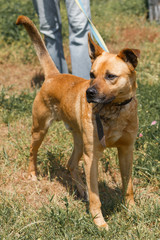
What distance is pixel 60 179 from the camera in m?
3.67

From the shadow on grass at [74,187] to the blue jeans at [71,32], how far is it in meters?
1.39

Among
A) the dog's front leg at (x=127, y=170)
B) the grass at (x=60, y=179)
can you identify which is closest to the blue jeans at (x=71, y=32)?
the grass at (x=60, y=179)

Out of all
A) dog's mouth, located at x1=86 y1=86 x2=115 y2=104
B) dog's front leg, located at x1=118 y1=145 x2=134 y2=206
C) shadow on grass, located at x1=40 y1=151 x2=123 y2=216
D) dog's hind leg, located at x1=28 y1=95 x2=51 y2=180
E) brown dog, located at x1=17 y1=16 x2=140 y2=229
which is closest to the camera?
dog's mouth, located at x1=86 y1=86 x2=115 y2=104

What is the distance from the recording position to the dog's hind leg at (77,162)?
3.44 m

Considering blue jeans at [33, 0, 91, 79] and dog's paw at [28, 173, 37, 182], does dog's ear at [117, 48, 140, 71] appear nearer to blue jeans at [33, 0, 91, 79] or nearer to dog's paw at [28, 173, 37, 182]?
dog's paw at [28, 173, 37, 182]

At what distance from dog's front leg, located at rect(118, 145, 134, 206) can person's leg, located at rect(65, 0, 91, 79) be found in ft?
6.16

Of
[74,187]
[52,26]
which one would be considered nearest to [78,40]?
[52,26]

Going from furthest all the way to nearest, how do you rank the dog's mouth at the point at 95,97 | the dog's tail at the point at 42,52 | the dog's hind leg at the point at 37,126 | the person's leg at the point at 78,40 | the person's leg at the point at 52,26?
the person's leg at the point at 52,26 < the person's leg at the point at 78,40 < the dog's tail at the point at 42,52 < the dog's hind leg at the point at 37,126 < the dog's mouth at the point at 95,97

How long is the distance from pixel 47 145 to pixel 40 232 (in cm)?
159

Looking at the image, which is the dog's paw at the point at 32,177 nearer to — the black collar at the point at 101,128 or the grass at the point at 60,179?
the grass at the point at 60,179

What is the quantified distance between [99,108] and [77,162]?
105 cm

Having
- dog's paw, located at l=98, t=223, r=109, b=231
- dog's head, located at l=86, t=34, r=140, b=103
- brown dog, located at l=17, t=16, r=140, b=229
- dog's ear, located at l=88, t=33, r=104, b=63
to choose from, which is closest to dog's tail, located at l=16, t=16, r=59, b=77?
brown dog, located at l=17, t=16, r=140, b=229

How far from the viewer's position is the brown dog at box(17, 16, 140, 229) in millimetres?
2490

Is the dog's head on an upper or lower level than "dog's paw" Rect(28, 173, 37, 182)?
upper
